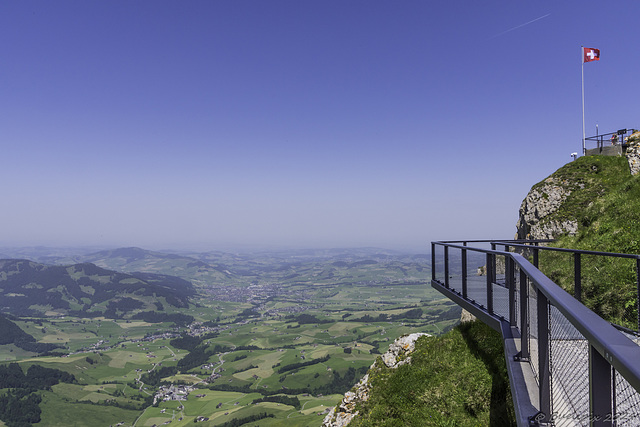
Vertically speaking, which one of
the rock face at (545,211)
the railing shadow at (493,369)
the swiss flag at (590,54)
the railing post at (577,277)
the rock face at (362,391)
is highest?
the swiss flag at (590,54)

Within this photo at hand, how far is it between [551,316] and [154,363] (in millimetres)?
228363

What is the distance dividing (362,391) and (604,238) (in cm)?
1050

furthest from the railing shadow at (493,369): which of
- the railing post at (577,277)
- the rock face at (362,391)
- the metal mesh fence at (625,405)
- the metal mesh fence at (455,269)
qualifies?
the metal mesh fence at (625,405)

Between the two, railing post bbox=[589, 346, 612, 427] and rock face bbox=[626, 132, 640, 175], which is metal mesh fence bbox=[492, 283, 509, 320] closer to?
railing post bbox=[589, 346, 612, 427]

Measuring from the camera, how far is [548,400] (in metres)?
3.61

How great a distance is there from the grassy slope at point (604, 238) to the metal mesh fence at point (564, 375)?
15.9 feet

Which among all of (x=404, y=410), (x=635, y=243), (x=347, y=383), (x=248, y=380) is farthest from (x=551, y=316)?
(x=248, y=380)

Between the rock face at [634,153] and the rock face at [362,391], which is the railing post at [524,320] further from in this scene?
the rock face at [634,153]

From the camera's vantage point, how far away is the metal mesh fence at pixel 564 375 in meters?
2.82

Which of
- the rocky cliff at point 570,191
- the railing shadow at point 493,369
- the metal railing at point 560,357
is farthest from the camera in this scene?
the rocky cliff at point 570,191

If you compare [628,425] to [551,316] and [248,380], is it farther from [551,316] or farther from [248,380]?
Result: [248,380]

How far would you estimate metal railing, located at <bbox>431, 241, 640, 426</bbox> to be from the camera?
1730mm

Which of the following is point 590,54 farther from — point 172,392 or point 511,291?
point 172,392

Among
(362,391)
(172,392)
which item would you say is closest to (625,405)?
(362,391)
